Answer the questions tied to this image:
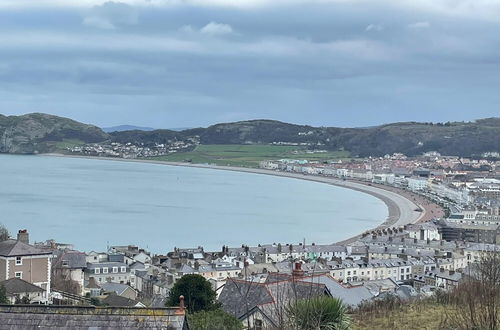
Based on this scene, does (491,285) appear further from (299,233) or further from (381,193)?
(381,193)

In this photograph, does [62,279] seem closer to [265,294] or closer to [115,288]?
[115,288]

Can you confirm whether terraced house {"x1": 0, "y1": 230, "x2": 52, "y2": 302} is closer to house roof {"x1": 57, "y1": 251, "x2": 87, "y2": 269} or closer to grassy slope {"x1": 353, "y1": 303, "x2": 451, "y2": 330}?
house roof {"x1": 57, "y1": 251, "x2": 87, "y2": 269}

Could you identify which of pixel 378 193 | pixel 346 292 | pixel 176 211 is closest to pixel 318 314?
pixel 346 292

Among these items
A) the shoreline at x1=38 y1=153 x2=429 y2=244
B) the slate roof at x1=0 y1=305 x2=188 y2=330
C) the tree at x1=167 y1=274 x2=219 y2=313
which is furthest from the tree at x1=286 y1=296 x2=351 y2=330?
the shoreline at x1=38 y1=153 x2=429 y2=244

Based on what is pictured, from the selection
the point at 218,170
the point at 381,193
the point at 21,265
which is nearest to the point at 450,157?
the point at 218,170

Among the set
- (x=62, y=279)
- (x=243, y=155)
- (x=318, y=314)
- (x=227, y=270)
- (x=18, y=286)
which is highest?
(x=318, y=314)

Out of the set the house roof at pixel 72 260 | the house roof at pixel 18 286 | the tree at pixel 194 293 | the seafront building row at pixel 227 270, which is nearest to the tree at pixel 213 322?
the seafront building row at pixel 227 270

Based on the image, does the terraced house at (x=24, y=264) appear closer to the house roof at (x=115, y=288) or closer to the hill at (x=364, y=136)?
the house roof at (x=115, y=288)
